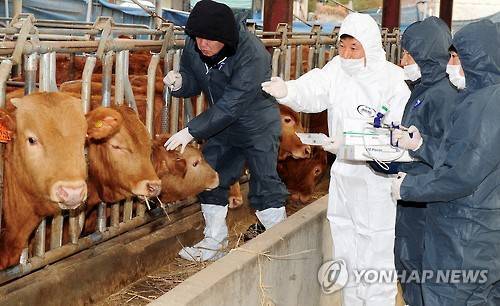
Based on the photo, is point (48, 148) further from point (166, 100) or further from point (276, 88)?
point (166, 100)

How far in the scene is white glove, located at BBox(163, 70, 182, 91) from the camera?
18.0ft

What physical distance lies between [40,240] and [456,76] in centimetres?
277

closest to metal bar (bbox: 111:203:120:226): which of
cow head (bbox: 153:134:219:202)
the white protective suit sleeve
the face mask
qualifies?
cow head (bbox: 153:134:219:202)

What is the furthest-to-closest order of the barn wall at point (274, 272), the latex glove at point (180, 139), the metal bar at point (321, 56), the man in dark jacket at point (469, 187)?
the metal bar at point (321, 56) < the latex glove at point (180, 139) < the barn wall at point (274, 272) < the man in dark jacket at point (469, 187)

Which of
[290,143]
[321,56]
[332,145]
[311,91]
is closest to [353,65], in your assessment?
[311,91]

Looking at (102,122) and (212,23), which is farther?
(212,23)

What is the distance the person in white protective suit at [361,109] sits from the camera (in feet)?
15.1

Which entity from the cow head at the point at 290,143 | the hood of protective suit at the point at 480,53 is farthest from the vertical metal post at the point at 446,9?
the hood of protective suit at the point at 480,53

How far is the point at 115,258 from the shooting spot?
5.25m

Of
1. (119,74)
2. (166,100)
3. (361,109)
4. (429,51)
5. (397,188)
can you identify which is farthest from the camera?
(166,100)

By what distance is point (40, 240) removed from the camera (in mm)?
4781

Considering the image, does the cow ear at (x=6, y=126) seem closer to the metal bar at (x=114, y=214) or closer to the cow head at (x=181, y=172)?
the metal bar at (x=114, y=214)

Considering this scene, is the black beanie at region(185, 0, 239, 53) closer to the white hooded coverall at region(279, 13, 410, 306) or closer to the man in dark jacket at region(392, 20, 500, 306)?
the white hooded coverall at region(279, 13, 410, 306)

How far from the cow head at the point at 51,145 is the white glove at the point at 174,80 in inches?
49.3
